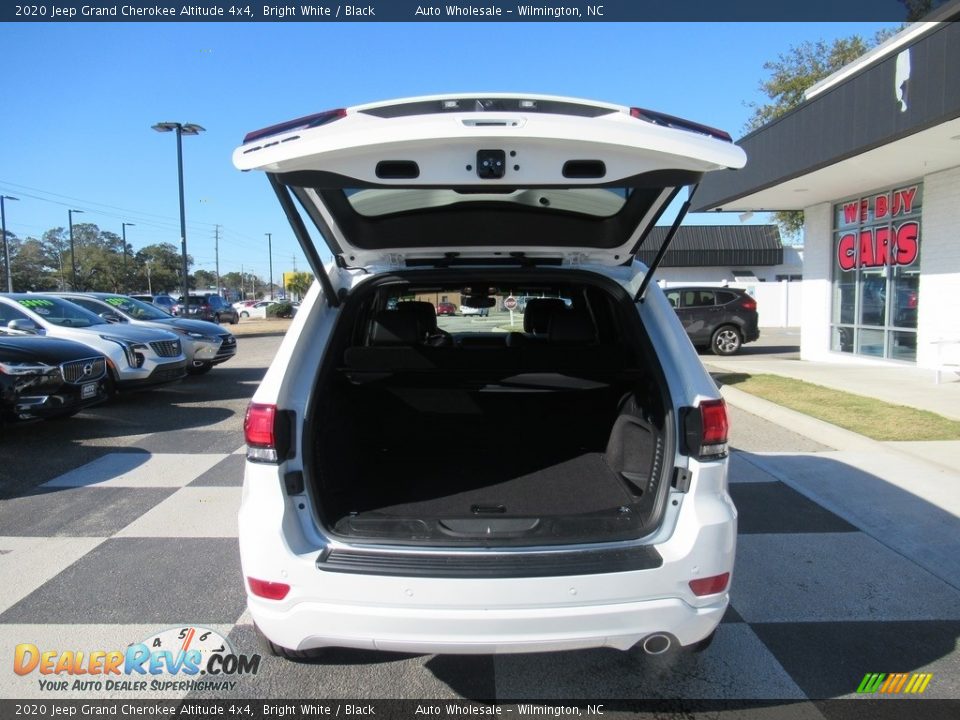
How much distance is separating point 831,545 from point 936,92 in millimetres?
6607

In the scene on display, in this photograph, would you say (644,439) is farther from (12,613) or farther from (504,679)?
(12,613)

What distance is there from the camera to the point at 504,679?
2748 mm

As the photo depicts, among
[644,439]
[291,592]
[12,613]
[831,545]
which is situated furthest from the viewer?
[831,545]

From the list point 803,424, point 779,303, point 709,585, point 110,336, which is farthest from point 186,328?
point 779,303

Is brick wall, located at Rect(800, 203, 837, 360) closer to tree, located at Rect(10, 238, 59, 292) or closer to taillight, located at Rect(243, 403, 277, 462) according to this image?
taillight, located at Rect(243, 403, 277, 462)

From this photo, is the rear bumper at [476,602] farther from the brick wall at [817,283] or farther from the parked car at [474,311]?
the brick wall at [817,283]

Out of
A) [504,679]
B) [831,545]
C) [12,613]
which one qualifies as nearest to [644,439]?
[504,679]

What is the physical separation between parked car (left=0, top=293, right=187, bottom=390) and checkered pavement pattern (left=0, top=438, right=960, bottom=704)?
398 centimetres

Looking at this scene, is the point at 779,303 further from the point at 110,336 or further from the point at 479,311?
the point at 479,311

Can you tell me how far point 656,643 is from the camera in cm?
225

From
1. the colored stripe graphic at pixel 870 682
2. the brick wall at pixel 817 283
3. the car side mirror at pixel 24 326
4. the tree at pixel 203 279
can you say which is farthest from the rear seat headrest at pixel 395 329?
the tree at pixel 203 279

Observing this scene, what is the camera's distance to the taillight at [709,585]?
2254 millimetres

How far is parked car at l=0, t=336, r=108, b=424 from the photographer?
6.30 m

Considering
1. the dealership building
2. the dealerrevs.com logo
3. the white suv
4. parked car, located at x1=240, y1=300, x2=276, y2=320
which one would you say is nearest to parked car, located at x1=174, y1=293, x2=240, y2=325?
parked car, located at x1=240, y1=300, x2=276, y2=320
